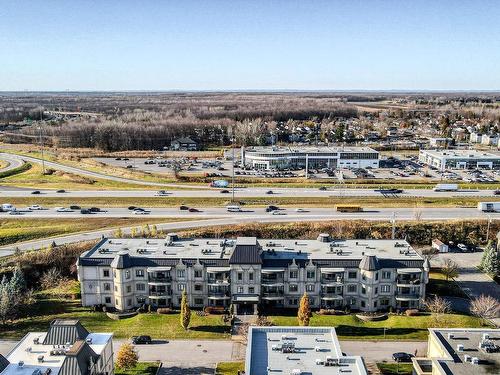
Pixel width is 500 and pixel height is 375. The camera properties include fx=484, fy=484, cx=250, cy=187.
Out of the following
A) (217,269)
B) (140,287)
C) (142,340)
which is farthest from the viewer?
(140,287)

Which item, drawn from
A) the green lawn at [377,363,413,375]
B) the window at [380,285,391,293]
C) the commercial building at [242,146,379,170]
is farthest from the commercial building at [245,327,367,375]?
the commercial building at [242,146,379,170]

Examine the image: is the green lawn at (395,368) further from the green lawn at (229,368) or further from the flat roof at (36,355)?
the flat roof at (36,355)

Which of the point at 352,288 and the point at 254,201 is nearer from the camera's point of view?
the point at 352,288

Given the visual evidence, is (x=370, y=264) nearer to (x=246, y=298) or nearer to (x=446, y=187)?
(x=246, y=298)

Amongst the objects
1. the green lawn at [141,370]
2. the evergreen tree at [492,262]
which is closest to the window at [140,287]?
the green lawn at [141,370]

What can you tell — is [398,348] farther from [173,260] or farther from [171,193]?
[171,193]

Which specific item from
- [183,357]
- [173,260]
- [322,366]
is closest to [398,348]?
[322,366]

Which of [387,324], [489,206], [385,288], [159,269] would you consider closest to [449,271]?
[385,288]
